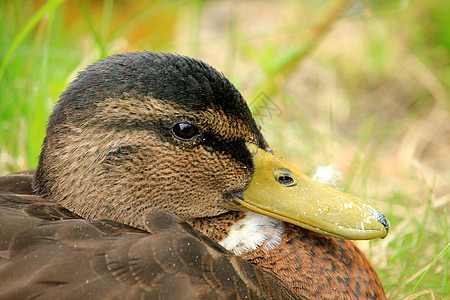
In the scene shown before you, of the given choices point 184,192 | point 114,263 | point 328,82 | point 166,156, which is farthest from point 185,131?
point 328,82

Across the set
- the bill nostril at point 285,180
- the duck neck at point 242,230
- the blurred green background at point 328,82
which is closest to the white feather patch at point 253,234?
the duck neck at point 242,230

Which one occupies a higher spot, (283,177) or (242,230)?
(283,177)

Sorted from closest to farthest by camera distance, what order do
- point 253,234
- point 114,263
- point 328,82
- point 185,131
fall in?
point 114,263
point 185,131
point 253,234
point 328,82

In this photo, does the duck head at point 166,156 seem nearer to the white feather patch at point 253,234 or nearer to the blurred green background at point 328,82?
the white feather patch at point 253,234

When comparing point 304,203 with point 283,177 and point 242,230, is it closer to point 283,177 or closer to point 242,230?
point 283,177

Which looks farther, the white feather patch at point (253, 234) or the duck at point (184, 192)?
the white feather patch at point (253, 234)

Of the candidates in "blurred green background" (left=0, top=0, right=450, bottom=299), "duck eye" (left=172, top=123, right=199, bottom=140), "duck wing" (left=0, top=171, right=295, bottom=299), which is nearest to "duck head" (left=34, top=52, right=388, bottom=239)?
"duck eye" (left=172, top=123, right=199, bottom=140)

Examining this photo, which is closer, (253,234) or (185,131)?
(185,131)
